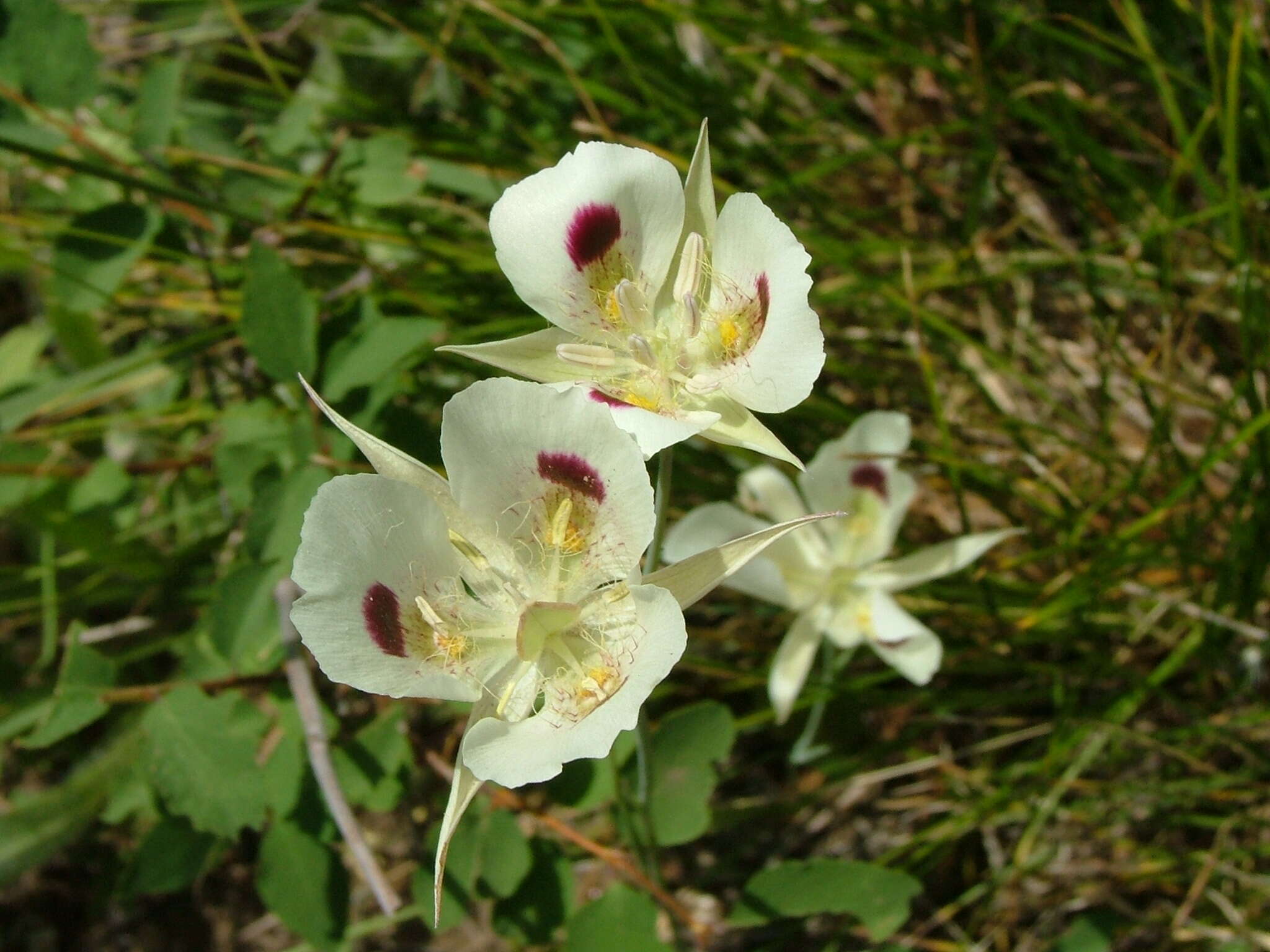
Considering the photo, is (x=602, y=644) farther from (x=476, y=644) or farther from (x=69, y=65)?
(x=69, y=65)

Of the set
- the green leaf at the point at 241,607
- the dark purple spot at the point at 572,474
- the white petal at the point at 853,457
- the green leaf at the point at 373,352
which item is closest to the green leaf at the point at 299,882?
the green leaf at the point at 241,607

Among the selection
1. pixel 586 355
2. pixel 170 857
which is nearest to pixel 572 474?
pixel 586 355

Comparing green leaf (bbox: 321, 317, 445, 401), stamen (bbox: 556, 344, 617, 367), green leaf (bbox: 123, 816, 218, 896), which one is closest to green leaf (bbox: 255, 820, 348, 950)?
green leaf (bbox: 123, 816, 218, 896)

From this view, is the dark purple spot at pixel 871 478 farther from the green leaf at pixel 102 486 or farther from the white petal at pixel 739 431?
the green leaf at pixel 102 486

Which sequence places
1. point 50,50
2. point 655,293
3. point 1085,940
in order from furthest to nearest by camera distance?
point 1085,940
point 50,50
point 655,293

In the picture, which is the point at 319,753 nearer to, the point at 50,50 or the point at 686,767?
the point at 686,767

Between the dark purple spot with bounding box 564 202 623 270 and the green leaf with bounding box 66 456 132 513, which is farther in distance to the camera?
the green leaf with bounding box 66 456 132 513

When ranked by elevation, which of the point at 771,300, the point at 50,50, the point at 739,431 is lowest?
the point at 739,431

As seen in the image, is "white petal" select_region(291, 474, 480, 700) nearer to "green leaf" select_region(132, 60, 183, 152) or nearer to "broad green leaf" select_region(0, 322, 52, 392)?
"green leaf" select_region(132, 60, 183, 152)
